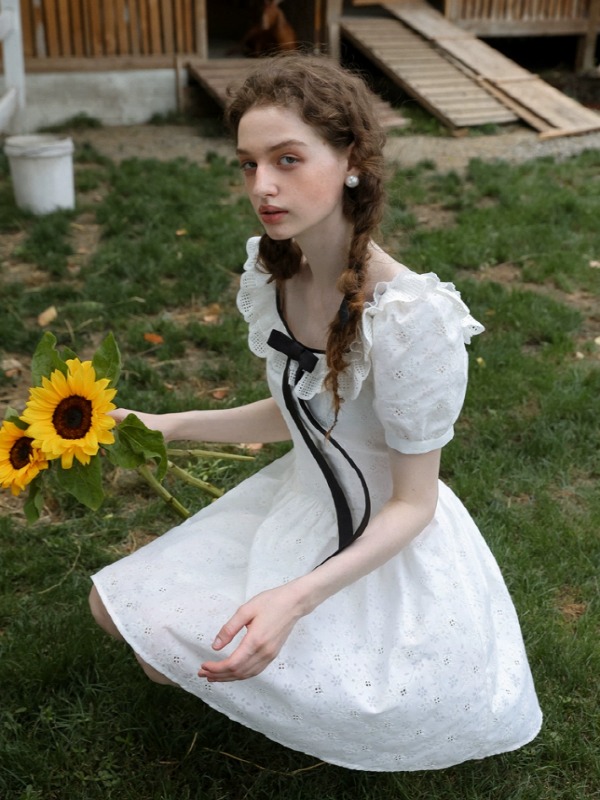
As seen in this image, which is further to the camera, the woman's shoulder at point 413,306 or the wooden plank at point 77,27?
the wooden plank at point 77,27

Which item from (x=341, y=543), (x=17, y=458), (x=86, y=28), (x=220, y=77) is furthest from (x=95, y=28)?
(x=341, y=543)

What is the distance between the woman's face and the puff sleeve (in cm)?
23

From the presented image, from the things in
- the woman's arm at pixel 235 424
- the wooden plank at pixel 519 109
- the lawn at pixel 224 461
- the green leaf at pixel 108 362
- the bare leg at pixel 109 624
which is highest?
the green leaf at pixel 108 362

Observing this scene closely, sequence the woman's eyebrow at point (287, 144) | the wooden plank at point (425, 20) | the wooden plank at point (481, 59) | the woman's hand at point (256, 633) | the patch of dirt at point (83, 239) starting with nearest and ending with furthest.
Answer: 1. the woman's hand at point (256, 633)
2. the woman's eyebrow at point (287, 144)
3. the patch of dirt at point (83, 239)
4. the wooden plank at point (481, 59)
5. the wooden plank at point (425, 20)

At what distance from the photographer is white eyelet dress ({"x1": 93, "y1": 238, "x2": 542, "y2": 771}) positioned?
5.16 feet

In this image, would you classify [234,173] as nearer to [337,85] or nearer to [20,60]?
[20,60]

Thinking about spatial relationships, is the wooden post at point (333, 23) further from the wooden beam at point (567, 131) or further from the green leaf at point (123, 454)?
the green leaf at point (123, 454)

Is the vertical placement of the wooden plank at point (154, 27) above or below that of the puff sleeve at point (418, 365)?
below

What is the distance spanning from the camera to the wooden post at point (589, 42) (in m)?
10.6

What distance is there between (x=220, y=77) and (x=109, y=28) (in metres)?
1.24

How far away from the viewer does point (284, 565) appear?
5.85 feet

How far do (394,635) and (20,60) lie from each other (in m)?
6.57

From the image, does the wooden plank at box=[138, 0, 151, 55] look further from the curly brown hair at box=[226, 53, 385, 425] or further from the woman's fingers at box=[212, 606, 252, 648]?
the woman's fingers at box=[212, 606, 252, 648]

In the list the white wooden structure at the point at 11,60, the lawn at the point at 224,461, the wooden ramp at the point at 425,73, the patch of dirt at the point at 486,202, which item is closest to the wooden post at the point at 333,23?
the wooden ramp at the point at 425,73
